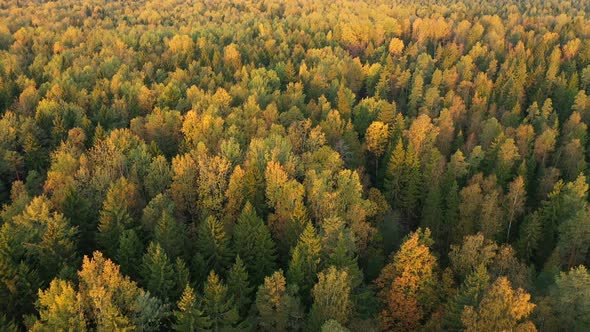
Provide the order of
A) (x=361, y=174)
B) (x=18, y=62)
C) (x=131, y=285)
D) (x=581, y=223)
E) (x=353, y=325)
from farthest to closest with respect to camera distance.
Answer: (x=18, y=62) → (x=361, y=174) → (x=581, y=223) → (x=353, y=325) → (x=131, y=285)

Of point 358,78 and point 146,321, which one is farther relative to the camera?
point 358,78

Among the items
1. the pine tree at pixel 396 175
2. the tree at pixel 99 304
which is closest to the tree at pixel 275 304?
the tree at pixel 99 304

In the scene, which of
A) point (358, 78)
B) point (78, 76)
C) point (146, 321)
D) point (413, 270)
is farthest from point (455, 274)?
point (78, 76)

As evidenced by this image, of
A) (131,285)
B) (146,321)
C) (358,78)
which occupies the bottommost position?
(358,78)

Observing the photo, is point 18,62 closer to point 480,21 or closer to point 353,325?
point 353,325

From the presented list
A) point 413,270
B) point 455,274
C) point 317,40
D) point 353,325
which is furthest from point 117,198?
point 317,40

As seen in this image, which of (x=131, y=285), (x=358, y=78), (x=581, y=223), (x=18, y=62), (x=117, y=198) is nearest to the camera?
(x=131, y=285)

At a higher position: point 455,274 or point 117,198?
point 117,198
